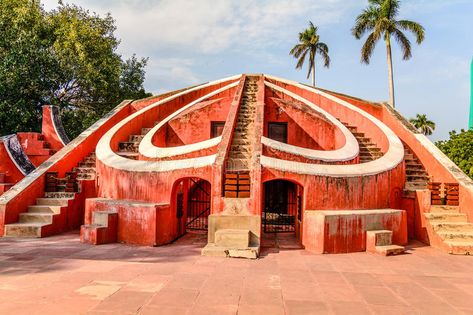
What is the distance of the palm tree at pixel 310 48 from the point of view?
28.8m

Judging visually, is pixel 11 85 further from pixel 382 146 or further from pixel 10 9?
pixel 382 146

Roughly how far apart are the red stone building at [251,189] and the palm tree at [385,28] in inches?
427

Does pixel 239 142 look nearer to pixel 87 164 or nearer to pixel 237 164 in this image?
pixel 237 164

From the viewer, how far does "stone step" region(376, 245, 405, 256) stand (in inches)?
236

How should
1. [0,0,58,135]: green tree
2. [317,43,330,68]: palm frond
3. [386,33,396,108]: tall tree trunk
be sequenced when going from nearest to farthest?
[0,0,58,135]: green tree → [386,33,396,108]: tall tree trunk → [317,43,330,68]: palm frond

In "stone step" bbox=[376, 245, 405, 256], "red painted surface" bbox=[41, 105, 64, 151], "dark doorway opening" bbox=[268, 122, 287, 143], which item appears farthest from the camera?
"red painted surface" bbox=[41, 105, 64, 151]

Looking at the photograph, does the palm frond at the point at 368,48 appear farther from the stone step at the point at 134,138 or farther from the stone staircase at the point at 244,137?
the stone step at the point at 134,138

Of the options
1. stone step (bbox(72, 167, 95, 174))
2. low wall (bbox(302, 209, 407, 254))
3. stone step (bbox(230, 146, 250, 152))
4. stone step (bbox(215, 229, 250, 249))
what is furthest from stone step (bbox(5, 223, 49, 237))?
low wall (bbox(302, 209, 407, 254))

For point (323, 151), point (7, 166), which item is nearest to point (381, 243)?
point (323, 151)

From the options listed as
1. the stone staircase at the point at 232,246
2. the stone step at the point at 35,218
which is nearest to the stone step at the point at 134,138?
the stone step at the point at 35,218

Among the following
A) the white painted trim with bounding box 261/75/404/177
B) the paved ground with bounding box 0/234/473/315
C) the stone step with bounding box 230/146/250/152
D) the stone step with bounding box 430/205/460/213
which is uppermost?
the stone step with bounding box 230/146/250/152

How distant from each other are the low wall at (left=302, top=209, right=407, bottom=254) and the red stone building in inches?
0.7

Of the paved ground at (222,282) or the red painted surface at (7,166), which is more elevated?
the red painted surface at (7,166)

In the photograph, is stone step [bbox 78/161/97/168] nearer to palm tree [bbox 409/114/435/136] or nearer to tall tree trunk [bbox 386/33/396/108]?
tall tree trunk [bbox 386/33/396/108]
